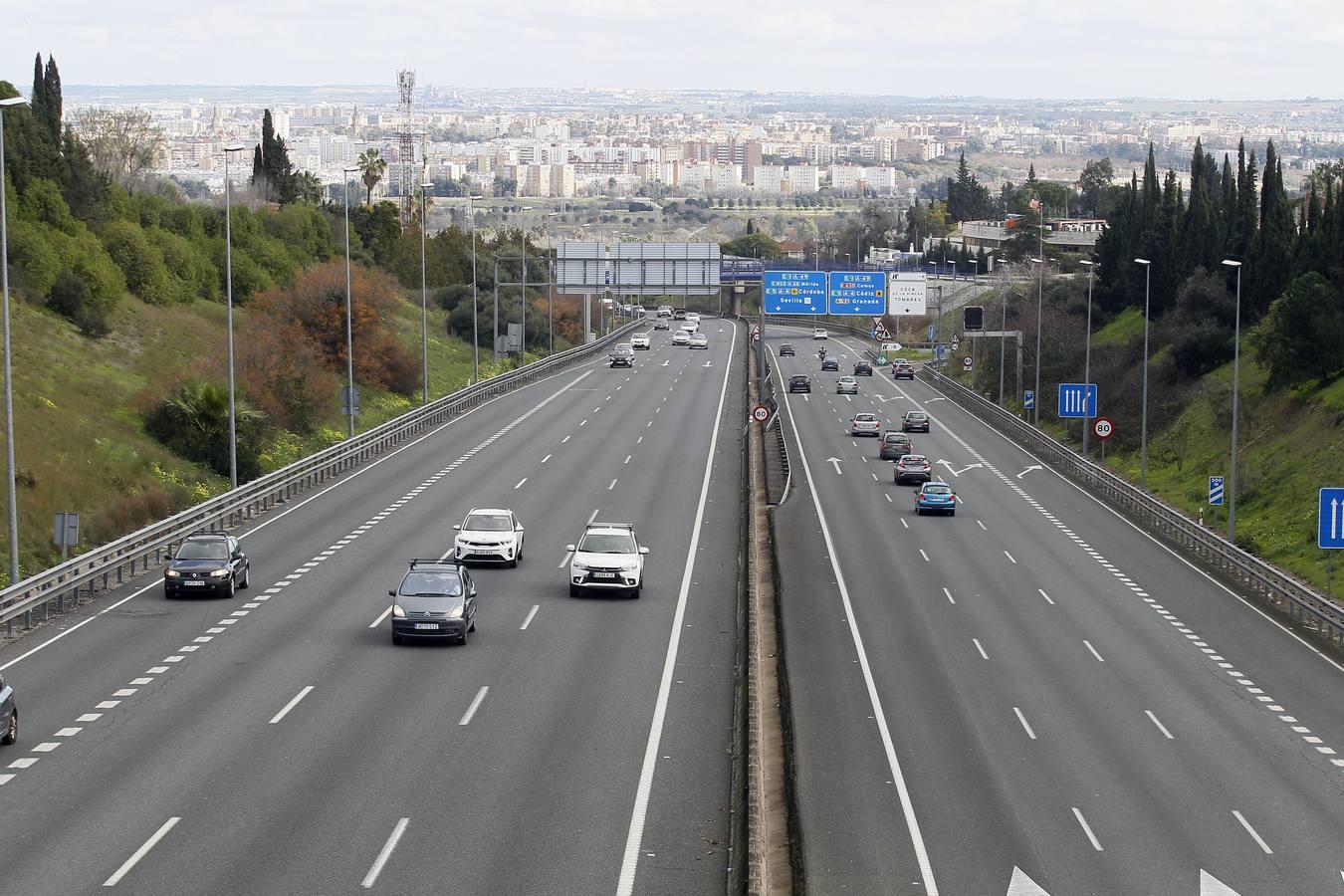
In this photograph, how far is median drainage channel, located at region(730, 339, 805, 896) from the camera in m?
19.8

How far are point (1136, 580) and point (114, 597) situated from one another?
23.9 m

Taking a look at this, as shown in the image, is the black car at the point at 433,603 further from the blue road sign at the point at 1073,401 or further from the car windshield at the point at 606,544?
the blue road sign at the point at 1073,401

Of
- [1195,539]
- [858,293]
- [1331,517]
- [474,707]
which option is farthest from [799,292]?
[474,707]

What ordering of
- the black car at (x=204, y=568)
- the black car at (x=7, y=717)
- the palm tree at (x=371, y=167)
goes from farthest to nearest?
the palm tree at (x=371, y=167) < the black car at (x=204, y=568) < the black car at (x=7, y=717)

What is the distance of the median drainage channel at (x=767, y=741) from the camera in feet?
65.0

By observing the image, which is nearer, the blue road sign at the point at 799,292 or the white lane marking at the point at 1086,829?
the white lane marking at the point at 1086,829

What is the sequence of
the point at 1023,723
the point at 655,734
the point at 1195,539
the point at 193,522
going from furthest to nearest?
the point at 1195,539, the point at 193,522, the point at 1023,723, the point at 655,734

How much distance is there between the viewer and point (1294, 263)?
79188 millimetres

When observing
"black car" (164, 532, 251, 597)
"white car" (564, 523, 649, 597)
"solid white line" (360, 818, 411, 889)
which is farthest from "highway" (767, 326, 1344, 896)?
"black car" (164, 532, 251, 597)

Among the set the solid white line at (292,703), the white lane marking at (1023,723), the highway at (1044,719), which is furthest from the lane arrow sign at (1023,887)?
the solid white line at (292,703)

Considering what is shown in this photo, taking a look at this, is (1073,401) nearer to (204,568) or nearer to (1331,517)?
(1331,517)

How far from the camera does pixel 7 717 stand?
2420 centimetres

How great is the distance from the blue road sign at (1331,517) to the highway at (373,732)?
12.8 m

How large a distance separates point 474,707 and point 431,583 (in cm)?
579
